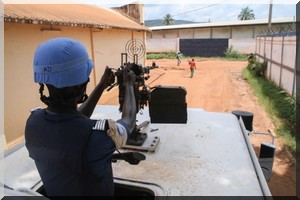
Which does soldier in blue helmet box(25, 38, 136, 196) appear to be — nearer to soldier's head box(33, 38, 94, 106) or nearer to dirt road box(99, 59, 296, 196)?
soldier's head box(33, 38, 94, 106)

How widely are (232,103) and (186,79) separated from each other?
20.2ft

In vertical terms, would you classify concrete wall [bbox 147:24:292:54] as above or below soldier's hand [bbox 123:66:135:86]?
above

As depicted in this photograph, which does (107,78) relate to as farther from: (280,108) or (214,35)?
(214,35)

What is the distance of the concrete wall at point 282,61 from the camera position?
9.82m

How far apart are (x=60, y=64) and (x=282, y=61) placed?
1141cm

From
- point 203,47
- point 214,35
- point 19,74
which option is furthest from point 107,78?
point 214,35

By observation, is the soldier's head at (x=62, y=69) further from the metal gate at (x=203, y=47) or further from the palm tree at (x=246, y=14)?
the palm tree at (x=246, y=14)

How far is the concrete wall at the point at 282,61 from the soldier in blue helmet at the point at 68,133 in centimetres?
929

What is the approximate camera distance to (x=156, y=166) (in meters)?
2.34

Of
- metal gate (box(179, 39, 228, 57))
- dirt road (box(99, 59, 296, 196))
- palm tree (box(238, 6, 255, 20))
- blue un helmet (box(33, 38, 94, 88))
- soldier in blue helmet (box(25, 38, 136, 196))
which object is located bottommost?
dirt road (box(99, 59, 296, 196))

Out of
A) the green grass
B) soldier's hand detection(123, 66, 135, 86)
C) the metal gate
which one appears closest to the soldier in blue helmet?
soldier's hand detection(123, 66, 135, 86)

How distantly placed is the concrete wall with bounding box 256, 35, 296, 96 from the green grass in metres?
0.32

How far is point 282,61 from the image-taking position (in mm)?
11453

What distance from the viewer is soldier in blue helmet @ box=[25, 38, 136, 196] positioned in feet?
4.81
